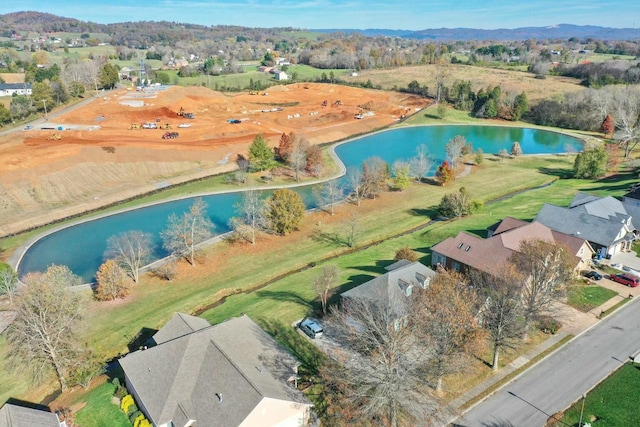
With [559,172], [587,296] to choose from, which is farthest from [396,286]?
[559,172]

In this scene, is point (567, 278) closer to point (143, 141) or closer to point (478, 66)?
point (143, 141)

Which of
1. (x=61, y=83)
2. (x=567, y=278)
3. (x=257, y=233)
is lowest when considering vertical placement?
(x=257, y=233)

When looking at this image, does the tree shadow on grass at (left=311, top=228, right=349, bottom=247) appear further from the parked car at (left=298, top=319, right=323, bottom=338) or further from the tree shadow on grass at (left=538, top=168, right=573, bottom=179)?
the tree shadow on grass at (left=538, top=168, right=573, bottom=179)

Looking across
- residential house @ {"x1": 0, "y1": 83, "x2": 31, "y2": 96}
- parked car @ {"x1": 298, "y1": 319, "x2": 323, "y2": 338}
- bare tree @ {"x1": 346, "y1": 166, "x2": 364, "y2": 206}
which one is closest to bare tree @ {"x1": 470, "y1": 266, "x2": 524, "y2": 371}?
parked car @ {"x1": 298, "y1": 319, "x2": 323, "y2": 338}

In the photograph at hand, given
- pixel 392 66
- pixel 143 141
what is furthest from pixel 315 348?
pixel 392 66

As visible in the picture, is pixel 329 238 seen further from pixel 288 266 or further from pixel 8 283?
pixel 8 283

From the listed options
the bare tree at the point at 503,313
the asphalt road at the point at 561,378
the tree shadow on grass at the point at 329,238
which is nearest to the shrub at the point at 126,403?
the asphalt road at the point at 561,378

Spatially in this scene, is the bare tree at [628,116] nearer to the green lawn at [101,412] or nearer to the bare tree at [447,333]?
the bare tree at [447,333]
